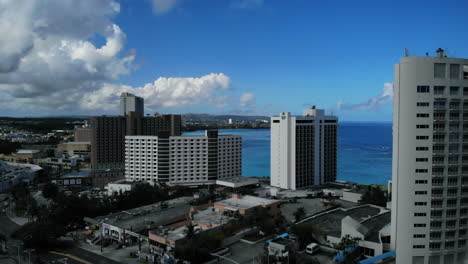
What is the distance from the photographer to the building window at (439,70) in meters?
13.3

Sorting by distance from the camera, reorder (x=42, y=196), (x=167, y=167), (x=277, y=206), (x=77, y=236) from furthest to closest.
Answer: (x=167, y=167) → (x=42, y=196) → (x=277, y=206) → (x=77, y=236)

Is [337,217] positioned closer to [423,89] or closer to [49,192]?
[423,89]

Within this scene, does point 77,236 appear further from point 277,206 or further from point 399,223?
point 399,223

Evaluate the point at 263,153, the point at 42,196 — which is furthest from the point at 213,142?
the point at 263,153

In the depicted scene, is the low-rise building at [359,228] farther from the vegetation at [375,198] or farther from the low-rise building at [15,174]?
the low-rise building at [15,174]

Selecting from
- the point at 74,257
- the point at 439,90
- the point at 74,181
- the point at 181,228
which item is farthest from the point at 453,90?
the point at 74,181

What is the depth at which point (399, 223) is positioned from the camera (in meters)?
13.6

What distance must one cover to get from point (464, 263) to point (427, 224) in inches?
97.3

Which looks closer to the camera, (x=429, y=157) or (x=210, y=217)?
(x=429, y=157)

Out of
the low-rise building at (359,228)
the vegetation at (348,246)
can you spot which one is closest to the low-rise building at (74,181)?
the low-rise building at (359,228)

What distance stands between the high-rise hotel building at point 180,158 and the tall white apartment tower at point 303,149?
5.85 meters

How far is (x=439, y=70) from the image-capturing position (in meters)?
13.4

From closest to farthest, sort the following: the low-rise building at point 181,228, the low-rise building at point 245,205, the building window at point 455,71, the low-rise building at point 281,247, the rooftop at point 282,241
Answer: the building window at point 455,71 → the low-rise building at point 281,247 → the rooftop at point 282,241 → the low-rise building at point 181,228 → the low-rise building at point 245,205

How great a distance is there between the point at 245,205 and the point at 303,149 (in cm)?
1060
